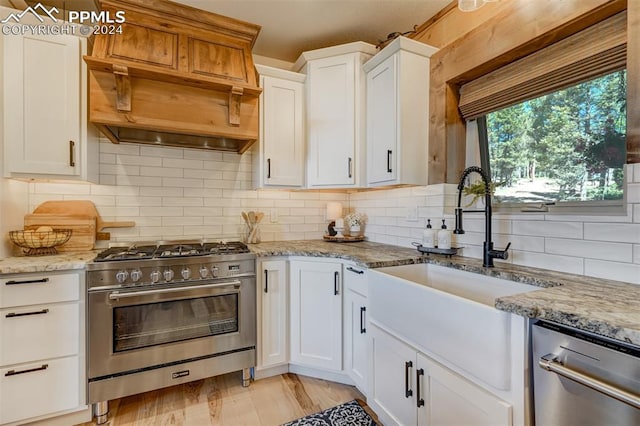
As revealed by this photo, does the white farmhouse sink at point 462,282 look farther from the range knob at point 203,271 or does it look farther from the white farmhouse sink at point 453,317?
the range knob at point 203,271

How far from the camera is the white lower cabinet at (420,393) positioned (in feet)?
3.50

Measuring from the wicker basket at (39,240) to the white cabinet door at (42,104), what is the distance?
0.38 m

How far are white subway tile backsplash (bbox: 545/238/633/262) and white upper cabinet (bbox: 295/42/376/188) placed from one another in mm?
1331

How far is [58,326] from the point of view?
164 centimetres

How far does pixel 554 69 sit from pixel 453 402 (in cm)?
168

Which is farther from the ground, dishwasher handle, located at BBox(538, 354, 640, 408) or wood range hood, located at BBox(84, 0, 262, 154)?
wood range hood, located at BBox(84, 0, 262, 154)

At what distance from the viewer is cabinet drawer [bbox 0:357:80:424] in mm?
1558

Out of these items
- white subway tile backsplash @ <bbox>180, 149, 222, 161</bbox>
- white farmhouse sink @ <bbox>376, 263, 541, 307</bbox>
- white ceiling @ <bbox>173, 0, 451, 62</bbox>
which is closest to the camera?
white farmhouse sink @ <bbox>376, 263, 541, 307</bbox>

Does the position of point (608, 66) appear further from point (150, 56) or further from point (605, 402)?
point (150, 56)

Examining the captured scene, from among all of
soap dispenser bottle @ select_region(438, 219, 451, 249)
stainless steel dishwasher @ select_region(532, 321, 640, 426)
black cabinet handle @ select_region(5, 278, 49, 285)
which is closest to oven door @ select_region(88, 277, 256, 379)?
black cabinet handle @ select_region(5, 278, 49, 285)

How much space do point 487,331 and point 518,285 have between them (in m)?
0.48

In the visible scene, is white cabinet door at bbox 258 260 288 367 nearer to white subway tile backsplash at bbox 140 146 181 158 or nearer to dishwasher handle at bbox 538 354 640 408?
white subway tile backsplash at bbox 140 146 181 158

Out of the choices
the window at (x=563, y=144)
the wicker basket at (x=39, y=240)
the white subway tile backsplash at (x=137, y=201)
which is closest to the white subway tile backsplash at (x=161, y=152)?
the white subway tile backsplash at (x=137, y=201)

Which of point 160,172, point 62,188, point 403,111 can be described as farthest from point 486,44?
point 62,188
